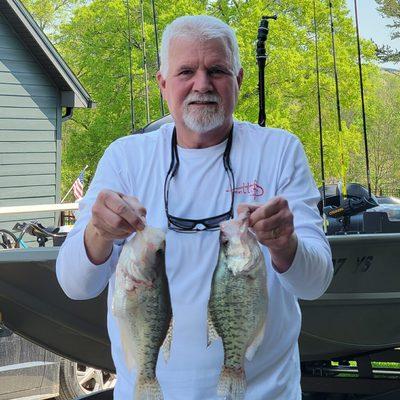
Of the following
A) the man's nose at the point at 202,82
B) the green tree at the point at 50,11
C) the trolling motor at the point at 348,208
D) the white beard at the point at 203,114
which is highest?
the green tree at the point at 50,11

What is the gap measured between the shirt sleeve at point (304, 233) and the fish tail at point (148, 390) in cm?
39

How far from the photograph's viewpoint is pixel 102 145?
96.0 ft

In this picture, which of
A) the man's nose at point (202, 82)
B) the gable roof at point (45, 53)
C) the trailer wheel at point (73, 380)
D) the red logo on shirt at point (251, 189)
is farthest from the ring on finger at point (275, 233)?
the gable roof at point (45, 53)

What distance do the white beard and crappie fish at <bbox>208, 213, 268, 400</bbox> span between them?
1.58 feet

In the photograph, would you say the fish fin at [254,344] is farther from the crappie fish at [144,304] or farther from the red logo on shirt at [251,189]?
the red logo on shirt at [251,189]

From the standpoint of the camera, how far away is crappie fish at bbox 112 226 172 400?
4.58 ft

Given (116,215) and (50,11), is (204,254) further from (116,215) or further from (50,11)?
(50,11)

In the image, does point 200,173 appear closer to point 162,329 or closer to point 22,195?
point 162,329

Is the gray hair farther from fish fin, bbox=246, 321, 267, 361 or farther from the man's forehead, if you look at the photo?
fish fin, bbox=246, 321, 267, 361

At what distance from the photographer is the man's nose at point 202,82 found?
185 cm

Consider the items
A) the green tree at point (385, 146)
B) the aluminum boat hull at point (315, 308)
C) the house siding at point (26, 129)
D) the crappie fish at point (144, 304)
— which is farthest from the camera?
the green tree at point (385, 146)

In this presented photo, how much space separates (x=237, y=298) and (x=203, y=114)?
0.58 metres

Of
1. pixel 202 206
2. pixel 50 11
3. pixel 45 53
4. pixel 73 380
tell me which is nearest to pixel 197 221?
pixel 202 206

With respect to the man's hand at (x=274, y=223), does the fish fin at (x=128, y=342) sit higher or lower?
lower
